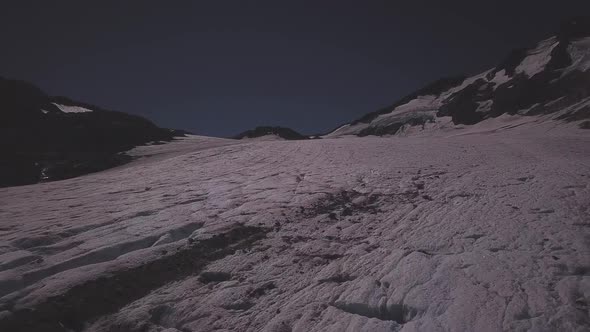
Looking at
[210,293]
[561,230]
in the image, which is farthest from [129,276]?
[561,230]

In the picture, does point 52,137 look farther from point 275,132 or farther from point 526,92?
point 526,92

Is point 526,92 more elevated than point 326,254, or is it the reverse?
point 526,92

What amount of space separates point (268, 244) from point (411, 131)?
180ft

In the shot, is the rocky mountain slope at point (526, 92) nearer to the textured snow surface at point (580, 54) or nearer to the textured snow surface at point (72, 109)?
the textured snow surface at point (580, 54)

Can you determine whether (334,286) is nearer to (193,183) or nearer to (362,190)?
(362,190)

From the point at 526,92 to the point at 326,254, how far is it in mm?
48533

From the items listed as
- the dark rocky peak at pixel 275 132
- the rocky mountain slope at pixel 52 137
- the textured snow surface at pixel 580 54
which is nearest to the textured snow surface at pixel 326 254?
the rocky mountain slope at pixel 52 137

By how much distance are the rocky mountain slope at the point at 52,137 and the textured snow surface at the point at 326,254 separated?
1651cm

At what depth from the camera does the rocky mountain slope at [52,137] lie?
2372 cm

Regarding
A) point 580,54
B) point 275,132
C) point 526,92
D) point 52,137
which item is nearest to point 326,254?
point 52,137

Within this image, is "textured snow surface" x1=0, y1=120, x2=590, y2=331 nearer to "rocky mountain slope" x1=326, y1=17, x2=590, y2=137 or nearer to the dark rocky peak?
"rocky mountain slope" x1=326, y1=17, x2=590, y2=137

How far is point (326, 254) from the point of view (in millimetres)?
5844

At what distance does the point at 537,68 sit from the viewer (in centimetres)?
5075

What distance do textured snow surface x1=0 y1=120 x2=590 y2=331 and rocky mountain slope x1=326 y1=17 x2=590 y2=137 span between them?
78.1 feet
